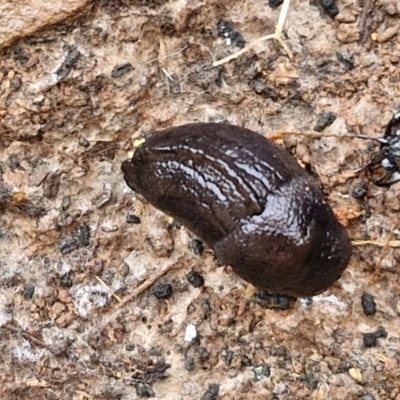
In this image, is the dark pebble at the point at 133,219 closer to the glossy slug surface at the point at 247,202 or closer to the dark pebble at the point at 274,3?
the glossy slug surface at the point at 247,202

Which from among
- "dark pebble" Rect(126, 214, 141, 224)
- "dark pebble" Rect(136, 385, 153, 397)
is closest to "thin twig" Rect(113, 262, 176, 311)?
"dark pebble" Rect(126, 214, 141, 224)

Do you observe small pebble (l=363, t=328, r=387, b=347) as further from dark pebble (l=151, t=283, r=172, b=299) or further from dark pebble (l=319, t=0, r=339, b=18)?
dark pebble (l=319, t=0, r=339, b=18)

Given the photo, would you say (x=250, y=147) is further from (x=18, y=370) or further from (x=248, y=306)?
(x=18, y=370)

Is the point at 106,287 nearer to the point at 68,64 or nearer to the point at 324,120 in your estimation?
the point at 68,64

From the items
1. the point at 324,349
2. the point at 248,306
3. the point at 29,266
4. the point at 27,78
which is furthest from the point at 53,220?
the point at 324,349

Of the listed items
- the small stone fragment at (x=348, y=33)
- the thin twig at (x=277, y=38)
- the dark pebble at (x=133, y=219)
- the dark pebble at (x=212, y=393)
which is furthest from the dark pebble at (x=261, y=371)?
the small stone fragment at (x=348, y=33)
